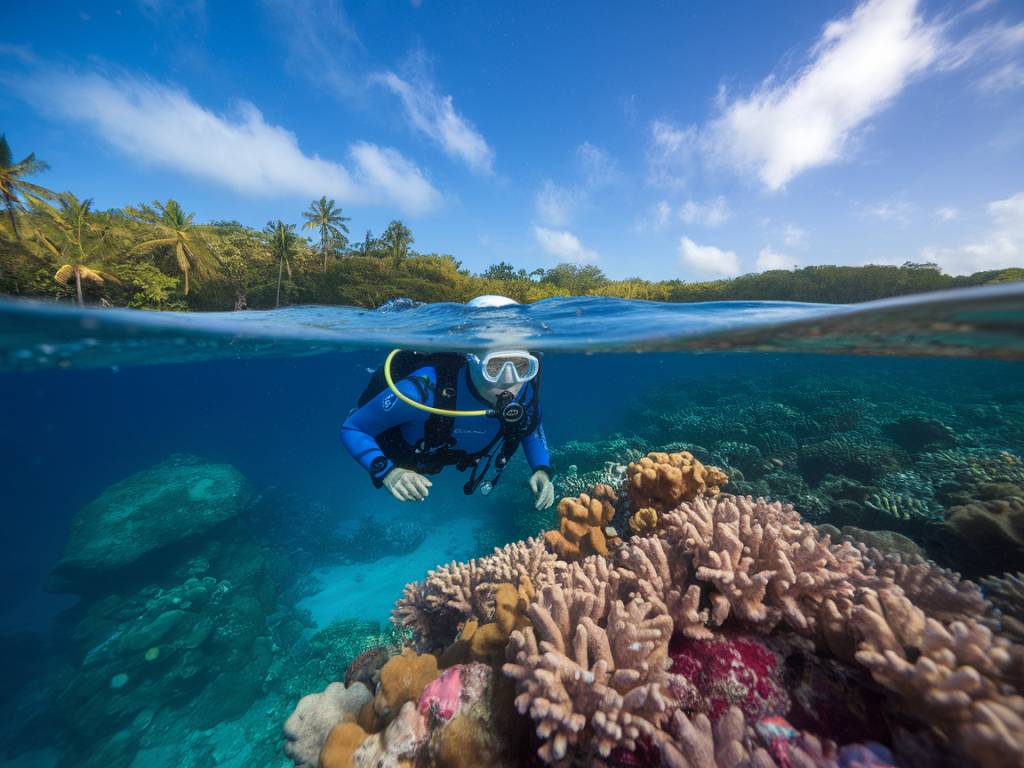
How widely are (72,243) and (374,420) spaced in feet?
84.7

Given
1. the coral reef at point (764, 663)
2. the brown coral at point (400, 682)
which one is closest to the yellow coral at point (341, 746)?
the brown coral at point (400, 682)

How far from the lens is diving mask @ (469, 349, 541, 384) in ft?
17.7

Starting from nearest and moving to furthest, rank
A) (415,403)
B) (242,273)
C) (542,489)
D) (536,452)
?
(415,403)
(542,489)
(536,452)
(242,273)

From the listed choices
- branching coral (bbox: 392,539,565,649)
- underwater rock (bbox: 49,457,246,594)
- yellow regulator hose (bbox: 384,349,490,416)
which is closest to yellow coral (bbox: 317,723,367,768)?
branching coral (bbox: 392,539,565,649)

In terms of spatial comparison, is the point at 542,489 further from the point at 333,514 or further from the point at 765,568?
the point at 333,514

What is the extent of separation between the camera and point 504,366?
213 inches

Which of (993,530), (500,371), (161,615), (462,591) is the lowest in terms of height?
(161,615)

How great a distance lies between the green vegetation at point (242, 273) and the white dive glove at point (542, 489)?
1286cm

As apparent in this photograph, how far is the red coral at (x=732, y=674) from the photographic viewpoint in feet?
6.77

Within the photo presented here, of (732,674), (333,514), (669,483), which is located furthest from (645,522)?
(333,514)

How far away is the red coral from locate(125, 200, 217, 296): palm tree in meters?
30.3

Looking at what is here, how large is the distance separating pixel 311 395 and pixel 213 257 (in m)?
29.5

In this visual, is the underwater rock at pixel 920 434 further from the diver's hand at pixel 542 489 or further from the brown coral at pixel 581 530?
the brown coral at pixel 581 530

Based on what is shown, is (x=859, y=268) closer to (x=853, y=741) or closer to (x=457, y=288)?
(x=457, y=288)
